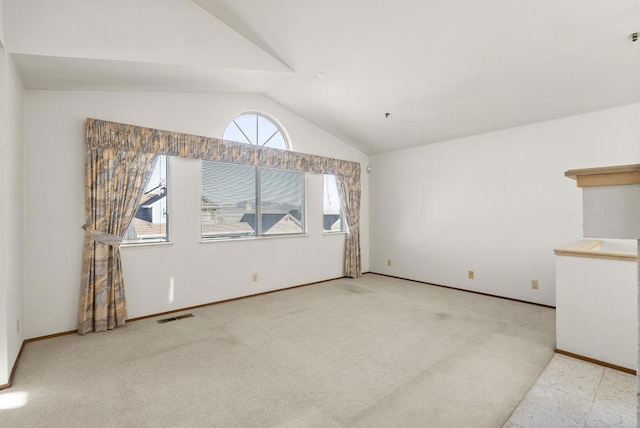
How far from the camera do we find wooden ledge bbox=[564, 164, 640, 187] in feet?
3.21

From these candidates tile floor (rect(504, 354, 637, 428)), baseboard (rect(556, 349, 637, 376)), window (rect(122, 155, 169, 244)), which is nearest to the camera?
tile floor (rect(504, 354, 637, 428))

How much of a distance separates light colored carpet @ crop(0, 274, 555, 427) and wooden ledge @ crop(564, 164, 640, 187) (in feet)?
4.95

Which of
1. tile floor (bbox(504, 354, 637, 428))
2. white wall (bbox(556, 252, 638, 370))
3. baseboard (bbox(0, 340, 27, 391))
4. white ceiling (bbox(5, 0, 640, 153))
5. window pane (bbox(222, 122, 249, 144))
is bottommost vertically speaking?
tile floor (bbox(504, 354, 637, 428))

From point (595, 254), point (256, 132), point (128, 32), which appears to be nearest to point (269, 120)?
point (256, 132)

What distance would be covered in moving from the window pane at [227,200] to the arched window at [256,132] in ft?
1.36

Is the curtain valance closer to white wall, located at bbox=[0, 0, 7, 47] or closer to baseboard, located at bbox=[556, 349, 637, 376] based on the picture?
white wall, located at bbox=[0, 0, 7, 47]

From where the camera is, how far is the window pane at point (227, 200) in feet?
13.5

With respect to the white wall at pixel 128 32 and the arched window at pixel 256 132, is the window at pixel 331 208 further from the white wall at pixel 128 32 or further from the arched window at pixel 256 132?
the white wall at pixel 128 32

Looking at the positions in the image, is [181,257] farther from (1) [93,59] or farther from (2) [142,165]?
(1) [93,59]

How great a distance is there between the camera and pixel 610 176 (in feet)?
3.37

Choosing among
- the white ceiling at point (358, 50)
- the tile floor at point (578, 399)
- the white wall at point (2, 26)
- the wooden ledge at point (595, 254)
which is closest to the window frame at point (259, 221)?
the white ceiling at point (358, 50)

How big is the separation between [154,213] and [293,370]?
102 inches

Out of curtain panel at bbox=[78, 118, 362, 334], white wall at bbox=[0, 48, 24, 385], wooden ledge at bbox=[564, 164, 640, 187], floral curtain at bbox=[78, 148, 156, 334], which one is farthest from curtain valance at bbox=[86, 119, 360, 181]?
wooden ledge at bbox=[564, 164, 640, 187]

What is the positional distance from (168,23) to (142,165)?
151 centimetres
